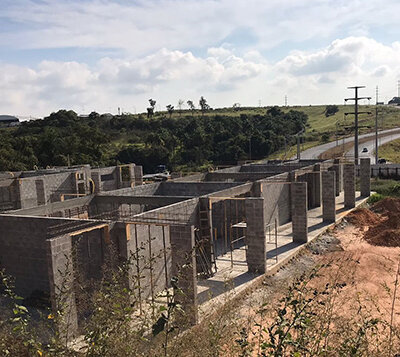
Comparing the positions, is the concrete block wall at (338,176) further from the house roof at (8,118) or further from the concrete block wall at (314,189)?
the house roof at (8,118)

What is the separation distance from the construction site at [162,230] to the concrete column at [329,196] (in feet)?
0.17

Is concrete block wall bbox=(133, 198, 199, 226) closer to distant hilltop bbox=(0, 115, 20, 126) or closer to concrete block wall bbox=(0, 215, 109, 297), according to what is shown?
concrete block wall bbox=(0, 215, 109, 297)

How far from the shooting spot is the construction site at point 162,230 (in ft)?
36.9

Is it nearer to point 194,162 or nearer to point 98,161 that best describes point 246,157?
point 194,162

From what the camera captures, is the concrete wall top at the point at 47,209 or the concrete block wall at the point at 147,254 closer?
the concrete block wall at the point at 147,254

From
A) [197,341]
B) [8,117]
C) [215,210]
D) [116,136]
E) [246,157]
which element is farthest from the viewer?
[8,117]

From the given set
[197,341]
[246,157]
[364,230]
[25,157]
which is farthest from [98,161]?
[197,341]

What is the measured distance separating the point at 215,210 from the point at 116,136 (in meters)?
53.8

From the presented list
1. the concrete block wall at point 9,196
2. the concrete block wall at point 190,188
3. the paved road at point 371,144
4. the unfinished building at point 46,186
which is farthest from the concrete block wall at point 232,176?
the paved road at point 371,144

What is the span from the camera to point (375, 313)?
39.1ft

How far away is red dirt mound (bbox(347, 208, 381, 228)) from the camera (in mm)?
22769

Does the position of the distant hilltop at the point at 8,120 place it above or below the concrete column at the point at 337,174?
above

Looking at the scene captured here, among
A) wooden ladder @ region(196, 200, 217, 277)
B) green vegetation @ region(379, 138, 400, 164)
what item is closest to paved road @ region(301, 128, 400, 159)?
green vegetation @ region(379, 138, 400, 164)

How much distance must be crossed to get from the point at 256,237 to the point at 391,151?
47.5 metres
